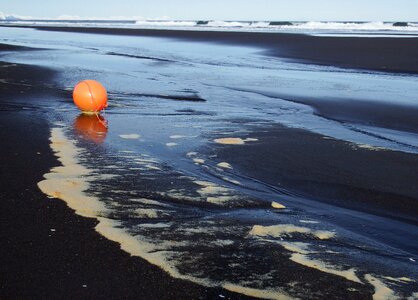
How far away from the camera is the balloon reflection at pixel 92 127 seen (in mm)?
7184

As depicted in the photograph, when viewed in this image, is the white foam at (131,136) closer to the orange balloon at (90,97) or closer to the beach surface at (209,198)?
the beach surface at (209,198)

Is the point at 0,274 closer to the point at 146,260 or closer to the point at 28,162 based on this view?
the point at 146,260

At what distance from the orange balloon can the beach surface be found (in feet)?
0.79

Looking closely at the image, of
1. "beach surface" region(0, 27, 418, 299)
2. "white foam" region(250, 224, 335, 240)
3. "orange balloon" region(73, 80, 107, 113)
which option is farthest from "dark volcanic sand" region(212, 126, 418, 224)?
"orange balloon" region(73, 80, 107, 113)

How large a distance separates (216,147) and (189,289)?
3888 mm

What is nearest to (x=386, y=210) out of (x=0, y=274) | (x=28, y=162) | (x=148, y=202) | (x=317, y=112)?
(x=148, y=202)

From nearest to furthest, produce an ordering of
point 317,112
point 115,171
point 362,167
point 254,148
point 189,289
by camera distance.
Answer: point 189,289 → point 115,171 → point 362,167 → point 254,148 → point 317,112

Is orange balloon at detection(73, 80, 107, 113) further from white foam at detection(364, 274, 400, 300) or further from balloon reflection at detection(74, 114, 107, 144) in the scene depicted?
white foam at detection(364, 274, 400, 300)

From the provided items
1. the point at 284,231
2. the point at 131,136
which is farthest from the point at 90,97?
the point at 284,231

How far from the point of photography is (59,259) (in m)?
3.38

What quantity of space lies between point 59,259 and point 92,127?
15.4 ft

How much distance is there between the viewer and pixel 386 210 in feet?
15.8

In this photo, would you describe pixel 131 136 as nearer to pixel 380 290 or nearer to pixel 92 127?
pixel 92 127

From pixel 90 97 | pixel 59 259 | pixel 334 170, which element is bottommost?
pixel 59 259
